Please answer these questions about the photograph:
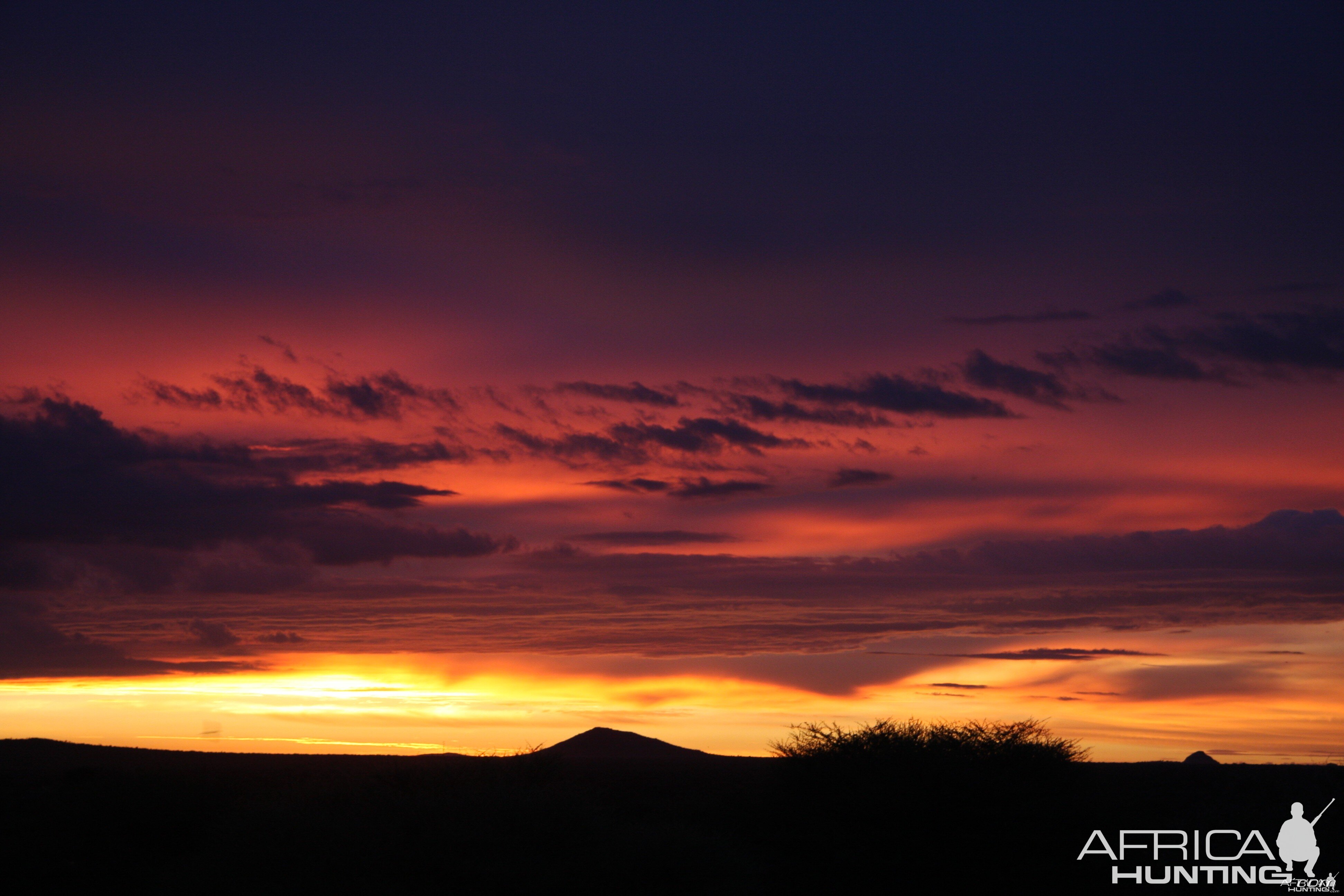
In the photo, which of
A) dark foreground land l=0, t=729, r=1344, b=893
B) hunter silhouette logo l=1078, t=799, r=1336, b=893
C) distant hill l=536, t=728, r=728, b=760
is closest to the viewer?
dark foreground land l=0, t=729, r=1344, b=893

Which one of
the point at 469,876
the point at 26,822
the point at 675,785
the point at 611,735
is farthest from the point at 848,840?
the point at 611,735

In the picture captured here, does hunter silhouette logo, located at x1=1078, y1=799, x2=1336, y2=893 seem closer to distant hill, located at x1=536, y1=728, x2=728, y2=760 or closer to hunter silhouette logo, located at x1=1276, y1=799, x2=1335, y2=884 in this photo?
hunter silhouette logo, located at x1=1276, y1=799, x2=1335, y2=884

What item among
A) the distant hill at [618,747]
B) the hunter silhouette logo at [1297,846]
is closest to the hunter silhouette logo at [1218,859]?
the hunter silhouette logo at [1297,846]

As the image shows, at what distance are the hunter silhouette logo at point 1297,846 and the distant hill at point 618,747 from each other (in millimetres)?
96327

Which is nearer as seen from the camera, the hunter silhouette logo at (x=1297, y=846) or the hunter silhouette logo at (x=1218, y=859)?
the hunter silhouette logo at (x=1218, y=859)

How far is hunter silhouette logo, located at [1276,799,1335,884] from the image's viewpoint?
2925 cm

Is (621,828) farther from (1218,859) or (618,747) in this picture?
(618,747)

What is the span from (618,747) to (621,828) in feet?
375

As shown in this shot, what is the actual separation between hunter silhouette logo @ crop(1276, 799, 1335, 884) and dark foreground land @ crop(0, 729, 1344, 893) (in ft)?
4.74

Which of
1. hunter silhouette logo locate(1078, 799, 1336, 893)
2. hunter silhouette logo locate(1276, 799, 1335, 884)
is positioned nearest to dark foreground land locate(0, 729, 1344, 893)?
hunter silhouette logo locate(1078, 799, 1336, 893)

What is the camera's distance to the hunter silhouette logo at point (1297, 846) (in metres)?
29.2

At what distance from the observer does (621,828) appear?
26969 millimetres

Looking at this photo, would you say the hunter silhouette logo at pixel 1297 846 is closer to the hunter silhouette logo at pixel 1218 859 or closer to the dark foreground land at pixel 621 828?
the hunter silhouette logo at pixel 1218 859

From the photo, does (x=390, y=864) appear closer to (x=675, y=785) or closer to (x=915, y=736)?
(x=915, y=736)
